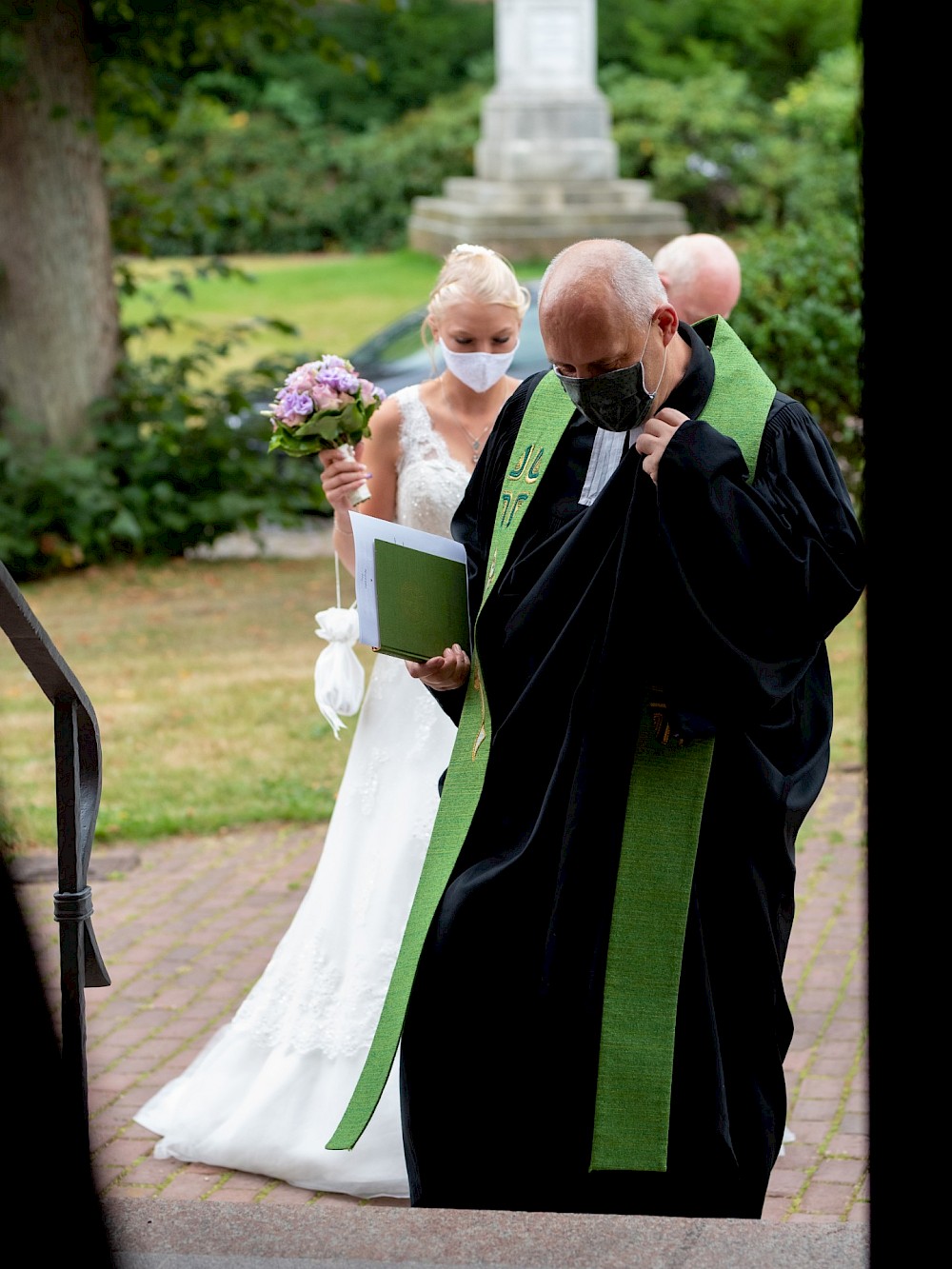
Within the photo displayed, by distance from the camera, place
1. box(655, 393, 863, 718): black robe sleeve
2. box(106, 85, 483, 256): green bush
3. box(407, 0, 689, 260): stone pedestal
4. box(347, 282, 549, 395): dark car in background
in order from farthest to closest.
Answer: box(106, 85, 483, 256): green bush → box(407, 0, 689, 260): stone pedestal → box(347, 282, 549, 395): dark car in background → box(655, 393, 863, 718): black robe sleeve

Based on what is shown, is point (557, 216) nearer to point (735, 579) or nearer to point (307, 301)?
point (307, 301)

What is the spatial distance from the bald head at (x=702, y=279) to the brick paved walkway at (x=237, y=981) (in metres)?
1.79

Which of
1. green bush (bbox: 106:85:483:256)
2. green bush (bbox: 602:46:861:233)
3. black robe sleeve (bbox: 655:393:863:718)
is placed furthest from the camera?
green bush (bbox: 106:85:483:256)

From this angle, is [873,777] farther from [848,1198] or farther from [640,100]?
[640,100]

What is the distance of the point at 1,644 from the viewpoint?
34.3 ft

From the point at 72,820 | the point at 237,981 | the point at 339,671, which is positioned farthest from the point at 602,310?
the point at 237,981

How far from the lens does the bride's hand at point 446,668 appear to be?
3.38 meters

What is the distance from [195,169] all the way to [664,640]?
2816 cm

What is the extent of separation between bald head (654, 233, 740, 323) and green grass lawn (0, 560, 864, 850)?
1.49m

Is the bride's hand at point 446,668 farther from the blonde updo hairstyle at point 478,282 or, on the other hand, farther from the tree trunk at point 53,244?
the tree trunk at point 53,244

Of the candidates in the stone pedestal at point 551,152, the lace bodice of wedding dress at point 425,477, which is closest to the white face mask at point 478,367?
the lace bodice of wedding dress at point 425,477

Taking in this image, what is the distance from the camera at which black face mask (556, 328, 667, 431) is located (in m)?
2.89

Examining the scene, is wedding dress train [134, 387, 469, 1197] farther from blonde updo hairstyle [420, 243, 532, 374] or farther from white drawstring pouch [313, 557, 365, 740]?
blonde updo hairstyle [420, 243, 532, 374]

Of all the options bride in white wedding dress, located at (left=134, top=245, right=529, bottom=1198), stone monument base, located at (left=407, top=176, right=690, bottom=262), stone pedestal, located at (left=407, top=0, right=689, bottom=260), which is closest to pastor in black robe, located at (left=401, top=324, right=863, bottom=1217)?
bride in white wedding dress, located at (left=134, top=245, right=529, bottom=1198)
